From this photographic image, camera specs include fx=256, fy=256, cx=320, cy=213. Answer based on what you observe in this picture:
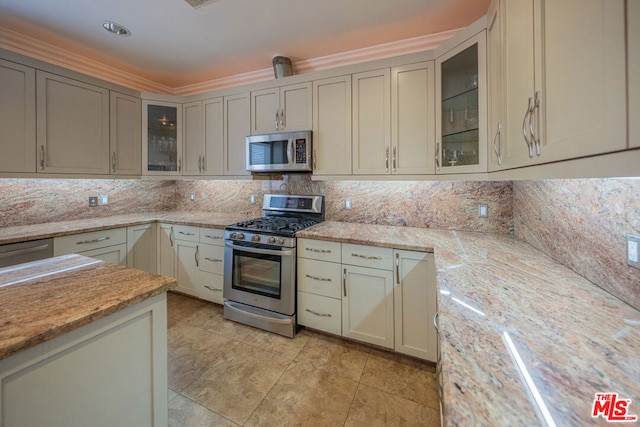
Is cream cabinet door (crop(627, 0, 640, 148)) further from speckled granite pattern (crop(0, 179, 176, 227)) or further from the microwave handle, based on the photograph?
speckled granite pattern (crop(0, 179, 176, 227))

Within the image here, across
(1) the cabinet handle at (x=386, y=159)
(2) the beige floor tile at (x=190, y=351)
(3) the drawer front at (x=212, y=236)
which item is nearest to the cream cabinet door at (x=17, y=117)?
(3) the drawer front at (x=212, y=236)

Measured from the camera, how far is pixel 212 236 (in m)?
2.77

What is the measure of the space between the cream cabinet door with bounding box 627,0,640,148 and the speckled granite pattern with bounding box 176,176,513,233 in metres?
1.86

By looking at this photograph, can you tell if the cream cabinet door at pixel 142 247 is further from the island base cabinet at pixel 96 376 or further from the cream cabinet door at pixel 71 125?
the island base cabinet at pixel 96 376

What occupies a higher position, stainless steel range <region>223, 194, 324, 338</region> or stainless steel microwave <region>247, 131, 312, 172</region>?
stainless steel microwave <region>247, 131, 312, 172</region>

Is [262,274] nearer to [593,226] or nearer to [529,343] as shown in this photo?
[529,343]

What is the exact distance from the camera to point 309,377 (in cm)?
187

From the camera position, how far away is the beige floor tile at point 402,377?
1729mm

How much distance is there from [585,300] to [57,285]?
2.10 metres

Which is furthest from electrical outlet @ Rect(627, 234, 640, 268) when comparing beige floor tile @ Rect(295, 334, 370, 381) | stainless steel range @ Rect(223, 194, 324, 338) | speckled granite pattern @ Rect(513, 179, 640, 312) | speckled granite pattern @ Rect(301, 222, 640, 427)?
stainless steel range @ Rect(223, 194, 324, 338)

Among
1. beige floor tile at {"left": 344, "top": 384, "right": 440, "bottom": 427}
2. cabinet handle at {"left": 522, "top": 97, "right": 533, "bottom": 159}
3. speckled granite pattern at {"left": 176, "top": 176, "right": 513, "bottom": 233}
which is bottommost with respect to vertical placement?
beige floor tile at {"left": 344, "top": 384, "right": 440, "bottom": 427}

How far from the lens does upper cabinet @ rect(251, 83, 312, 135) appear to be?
2594 millimetres

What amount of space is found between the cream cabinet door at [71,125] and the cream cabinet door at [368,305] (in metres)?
2.87

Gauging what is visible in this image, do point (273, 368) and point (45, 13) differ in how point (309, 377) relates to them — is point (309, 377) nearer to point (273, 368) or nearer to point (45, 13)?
point (273, 368)
